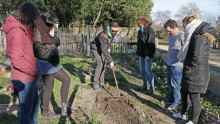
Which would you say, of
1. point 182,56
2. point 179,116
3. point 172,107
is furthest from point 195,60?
point 172,107

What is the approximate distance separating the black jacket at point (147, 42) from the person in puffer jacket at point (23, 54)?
3.32 meters

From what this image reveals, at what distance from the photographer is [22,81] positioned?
3367mm

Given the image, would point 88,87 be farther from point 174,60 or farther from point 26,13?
point 26,13

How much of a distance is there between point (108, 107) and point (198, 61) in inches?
82.9

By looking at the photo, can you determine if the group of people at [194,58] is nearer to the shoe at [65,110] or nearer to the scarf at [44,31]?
the shoe at [65,110]

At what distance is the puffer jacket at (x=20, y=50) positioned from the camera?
3.22m

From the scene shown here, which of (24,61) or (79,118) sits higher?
(24,61)

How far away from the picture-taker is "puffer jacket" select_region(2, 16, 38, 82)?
127 inches

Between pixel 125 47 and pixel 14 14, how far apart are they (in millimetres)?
11114

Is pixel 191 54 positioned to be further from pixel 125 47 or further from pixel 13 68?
pixel 125 47

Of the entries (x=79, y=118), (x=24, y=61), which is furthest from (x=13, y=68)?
(x=79, y=118)

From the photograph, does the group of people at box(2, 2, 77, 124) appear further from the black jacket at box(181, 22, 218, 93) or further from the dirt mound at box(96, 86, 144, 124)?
the black jacket at box(181, 22, 218, 93)

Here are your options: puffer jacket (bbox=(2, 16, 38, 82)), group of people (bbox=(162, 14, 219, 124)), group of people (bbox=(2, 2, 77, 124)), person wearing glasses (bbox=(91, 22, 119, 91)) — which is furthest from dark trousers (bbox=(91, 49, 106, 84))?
puffer jacket (bbox=(2, 16, 38, 82))

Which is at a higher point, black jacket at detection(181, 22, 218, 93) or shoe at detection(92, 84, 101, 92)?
black jacket at detection(181, 22, 218, 93)
